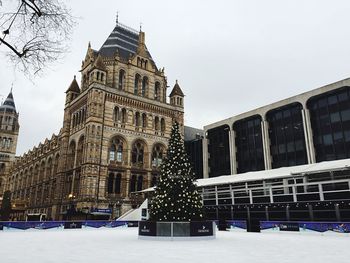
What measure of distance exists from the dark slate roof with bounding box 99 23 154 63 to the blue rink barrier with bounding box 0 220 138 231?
31.6m

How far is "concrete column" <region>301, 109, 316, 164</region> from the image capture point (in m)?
38.6

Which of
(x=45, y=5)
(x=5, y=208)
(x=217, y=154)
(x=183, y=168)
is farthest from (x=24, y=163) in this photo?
(x=45, y=5)

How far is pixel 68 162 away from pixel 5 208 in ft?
42.6

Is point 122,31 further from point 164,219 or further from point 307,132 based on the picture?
point 164,219

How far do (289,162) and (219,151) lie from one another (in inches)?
552

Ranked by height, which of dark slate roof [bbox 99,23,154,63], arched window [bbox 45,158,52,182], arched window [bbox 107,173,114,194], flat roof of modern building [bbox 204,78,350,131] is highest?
dark slate roof [bbox 99,23,154,63]

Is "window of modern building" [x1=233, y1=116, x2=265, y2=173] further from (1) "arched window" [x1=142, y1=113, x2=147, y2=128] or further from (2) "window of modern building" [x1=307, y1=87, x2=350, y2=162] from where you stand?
(1) "arched window" [x1=142, y1=113, x2=147, y2=128]

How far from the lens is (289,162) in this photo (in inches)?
1650

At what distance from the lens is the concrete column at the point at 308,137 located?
3862cm

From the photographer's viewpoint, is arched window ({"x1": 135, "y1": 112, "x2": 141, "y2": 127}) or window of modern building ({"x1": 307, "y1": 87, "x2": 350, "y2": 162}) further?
arched window ({"x1": 135, "y1": 112, "x2": 141, "y2": 127})

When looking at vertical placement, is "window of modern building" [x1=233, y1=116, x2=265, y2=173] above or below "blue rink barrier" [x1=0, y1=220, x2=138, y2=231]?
above

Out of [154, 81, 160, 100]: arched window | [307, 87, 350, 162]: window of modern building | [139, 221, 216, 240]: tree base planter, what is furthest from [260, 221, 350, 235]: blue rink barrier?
[154, 81, 160, 100]: arched window

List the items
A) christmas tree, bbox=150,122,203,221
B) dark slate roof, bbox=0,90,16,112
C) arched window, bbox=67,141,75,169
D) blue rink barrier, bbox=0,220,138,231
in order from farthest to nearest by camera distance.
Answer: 1. dark slate roof, bbox=0,90,16,112
2. arched window, bbox=67,141,75,169
3. blue rink barrier, bbox=0,220,138,231
4. christmas tree, bbox=150,122,203,221

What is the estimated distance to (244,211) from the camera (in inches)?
1457
